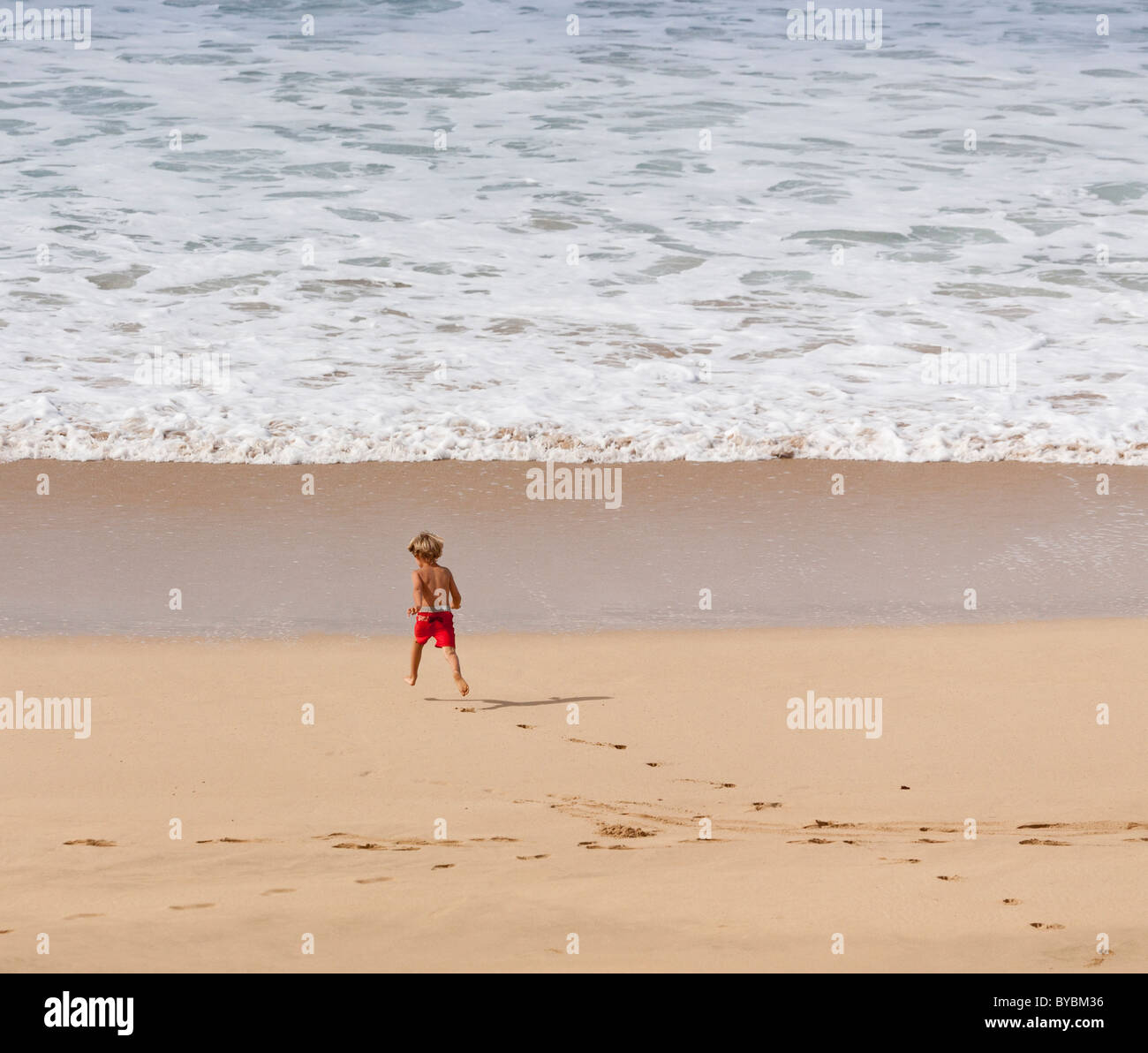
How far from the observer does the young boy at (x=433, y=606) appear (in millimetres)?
5121

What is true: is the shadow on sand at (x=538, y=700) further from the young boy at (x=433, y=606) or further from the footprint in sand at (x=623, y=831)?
the footprint in sand at (x=623, y=831)

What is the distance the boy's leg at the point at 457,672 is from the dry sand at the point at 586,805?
7cm

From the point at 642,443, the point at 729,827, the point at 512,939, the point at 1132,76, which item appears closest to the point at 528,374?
the point at 642,443

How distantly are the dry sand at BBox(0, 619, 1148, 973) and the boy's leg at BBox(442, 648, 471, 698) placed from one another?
2.7 inches

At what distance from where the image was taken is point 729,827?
12.7ft

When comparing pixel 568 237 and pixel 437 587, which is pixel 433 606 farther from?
pixel 568 237

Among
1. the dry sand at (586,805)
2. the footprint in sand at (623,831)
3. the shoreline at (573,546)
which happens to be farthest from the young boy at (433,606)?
the footprint in sand at (623,831)

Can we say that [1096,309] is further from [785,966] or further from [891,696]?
[785,966]

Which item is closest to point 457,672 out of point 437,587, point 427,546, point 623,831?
point 437,587

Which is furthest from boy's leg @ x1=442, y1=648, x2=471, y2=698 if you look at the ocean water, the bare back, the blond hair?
the ocean water

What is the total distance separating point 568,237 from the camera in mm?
12625

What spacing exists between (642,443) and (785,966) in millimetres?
5587

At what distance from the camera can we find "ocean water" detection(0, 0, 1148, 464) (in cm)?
859

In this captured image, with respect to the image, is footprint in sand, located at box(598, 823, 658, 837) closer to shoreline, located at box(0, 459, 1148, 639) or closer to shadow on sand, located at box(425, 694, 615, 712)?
shadow on sand, located at box(425, 694, 615, 712)
